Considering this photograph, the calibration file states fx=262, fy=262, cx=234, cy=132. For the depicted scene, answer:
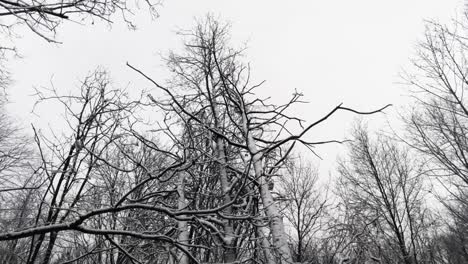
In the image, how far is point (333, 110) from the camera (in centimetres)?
227

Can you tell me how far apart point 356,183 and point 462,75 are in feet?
28.2

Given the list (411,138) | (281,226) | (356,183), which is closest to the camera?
(281,226)

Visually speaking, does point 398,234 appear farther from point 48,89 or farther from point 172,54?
point 48,89

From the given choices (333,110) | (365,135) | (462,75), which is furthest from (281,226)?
(365,135)

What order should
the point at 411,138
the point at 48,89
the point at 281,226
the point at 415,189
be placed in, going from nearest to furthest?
the point at 281,226 → the point at 48,89 → the point at 411,138 → the point at 415,189

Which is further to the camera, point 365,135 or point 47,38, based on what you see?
point 365,135

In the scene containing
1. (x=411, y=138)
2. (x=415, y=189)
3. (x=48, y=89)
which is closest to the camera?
(x=48, y=89)

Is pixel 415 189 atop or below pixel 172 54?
below

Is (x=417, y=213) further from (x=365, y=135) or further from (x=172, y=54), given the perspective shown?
(x=172, y=54)

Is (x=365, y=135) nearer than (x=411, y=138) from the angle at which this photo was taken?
No

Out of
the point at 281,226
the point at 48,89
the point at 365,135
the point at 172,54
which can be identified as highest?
the point at 365,135

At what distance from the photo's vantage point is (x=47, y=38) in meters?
2.28

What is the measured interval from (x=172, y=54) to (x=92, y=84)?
2.06m

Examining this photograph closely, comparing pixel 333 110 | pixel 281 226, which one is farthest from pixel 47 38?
pixel 281 226
